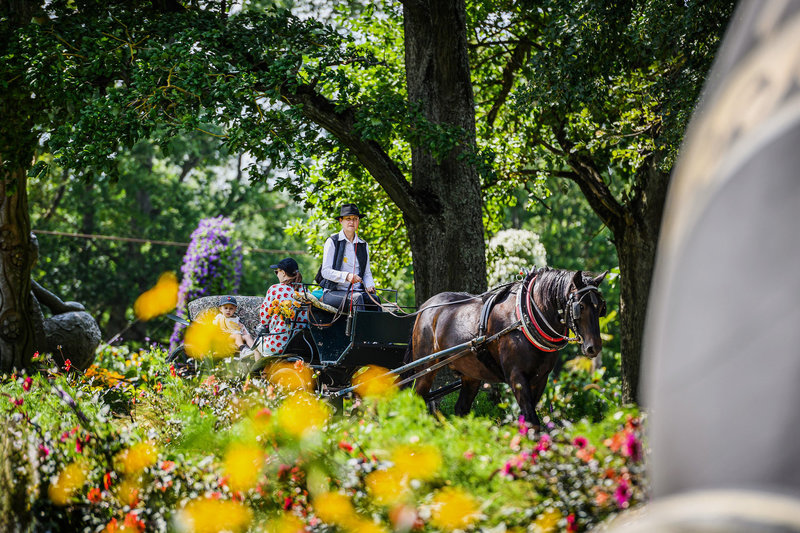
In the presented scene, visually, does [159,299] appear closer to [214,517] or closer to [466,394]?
[466,394]

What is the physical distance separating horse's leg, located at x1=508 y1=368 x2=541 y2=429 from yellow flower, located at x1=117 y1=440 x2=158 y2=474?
3.17m

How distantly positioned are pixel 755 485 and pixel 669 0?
28.1 feet

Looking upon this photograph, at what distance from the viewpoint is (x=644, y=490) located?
3428 millimetres

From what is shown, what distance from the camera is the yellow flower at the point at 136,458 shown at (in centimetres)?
491

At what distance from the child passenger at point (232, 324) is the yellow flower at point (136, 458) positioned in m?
4.90

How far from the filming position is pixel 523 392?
710 centimetres

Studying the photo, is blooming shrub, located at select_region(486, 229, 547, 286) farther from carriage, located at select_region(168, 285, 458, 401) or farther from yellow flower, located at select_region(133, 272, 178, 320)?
carriage, located at select_region(168, 285, 458, 401)

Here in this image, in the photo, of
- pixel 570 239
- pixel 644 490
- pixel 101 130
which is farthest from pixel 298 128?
pixel 570 239

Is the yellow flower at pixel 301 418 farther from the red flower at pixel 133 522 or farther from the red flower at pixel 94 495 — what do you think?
the red flower at pixel 94 495

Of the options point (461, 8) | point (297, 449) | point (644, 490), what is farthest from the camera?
point (461, 8)

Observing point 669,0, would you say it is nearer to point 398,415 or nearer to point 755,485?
point 398,415

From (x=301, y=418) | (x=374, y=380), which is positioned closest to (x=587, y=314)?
(x=374, y=380)

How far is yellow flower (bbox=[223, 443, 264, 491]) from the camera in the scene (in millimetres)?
4395

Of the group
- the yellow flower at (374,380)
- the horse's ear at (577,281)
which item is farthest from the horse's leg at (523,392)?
the yellow flower at (374,380)
